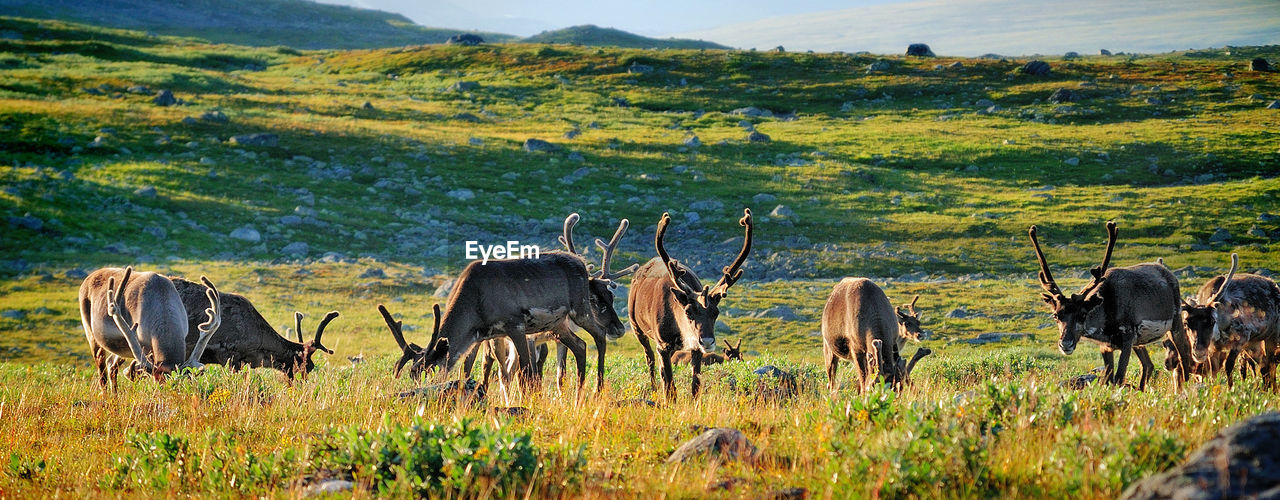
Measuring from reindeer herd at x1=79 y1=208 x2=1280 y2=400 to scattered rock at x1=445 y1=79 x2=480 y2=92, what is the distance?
238 ft

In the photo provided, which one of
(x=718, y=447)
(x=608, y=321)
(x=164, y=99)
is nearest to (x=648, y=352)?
(x=608, y=321)

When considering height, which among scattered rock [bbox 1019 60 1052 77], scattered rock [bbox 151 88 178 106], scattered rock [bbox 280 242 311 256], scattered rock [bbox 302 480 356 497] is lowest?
scattered rock [bbox 280 242 311 256]

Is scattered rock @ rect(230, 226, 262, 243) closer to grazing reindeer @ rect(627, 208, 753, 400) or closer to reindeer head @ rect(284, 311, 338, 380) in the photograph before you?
reindeer head @ rect(284, 311, 338, 380)

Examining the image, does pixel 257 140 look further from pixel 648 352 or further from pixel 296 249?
pixel 648 352

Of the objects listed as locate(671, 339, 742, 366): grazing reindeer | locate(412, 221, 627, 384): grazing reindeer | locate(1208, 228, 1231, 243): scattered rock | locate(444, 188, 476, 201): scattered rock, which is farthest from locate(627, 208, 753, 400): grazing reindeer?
locate(1208, 228, 1231, 243): scattered rock

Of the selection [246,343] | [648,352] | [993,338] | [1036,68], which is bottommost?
[993,338]

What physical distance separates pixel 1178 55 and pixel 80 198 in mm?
141312

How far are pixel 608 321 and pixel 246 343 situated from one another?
637 centimetres

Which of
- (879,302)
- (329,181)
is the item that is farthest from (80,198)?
(879,302)

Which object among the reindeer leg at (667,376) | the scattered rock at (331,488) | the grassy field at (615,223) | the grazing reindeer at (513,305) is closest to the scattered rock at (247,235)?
the grassy field at (615,223)

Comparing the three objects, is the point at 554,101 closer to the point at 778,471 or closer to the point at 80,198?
the point at 80,198

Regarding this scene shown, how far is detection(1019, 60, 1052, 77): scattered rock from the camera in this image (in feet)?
302

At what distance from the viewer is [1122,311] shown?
14.9 m

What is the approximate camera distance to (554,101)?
8356 centimetres
